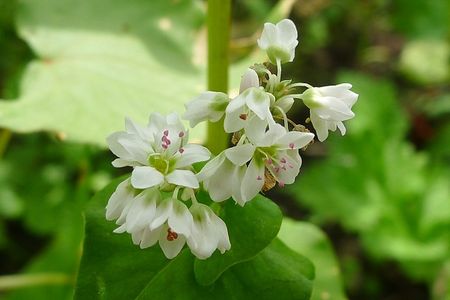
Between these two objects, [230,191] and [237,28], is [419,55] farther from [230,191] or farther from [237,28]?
[230,191]

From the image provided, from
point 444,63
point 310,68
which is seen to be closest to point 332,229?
point 310,68

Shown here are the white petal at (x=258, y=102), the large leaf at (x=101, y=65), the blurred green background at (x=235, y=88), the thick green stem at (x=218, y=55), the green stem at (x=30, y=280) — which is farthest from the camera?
the green stem at (x=30, y=280)

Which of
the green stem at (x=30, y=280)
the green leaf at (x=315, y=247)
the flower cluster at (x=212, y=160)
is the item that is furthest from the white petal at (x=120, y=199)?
the green stem at (x=30, y=280)

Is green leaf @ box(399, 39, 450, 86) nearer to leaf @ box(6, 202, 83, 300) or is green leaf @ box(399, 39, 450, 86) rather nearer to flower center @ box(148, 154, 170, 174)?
leaf @ box(6, 202, 83, 300)

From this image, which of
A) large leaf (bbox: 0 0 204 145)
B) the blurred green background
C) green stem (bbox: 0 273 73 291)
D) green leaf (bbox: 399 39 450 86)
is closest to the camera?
large leaf (bbox: 0 0 204 145)

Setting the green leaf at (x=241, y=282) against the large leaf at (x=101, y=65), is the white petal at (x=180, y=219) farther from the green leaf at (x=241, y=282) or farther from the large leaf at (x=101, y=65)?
the large leaf at (x=101, y=65)

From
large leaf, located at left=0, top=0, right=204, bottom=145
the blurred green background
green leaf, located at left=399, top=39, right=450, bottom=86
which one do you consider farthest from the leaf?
green leaf, located at left=399, top=39, right=450, bottom=86

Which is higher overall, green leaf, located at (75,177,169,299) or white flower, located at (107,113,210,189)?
white flower, located at (107,113,210,189)

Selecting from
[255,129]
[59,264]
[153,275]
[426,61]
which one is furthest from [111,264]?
[426,61]
